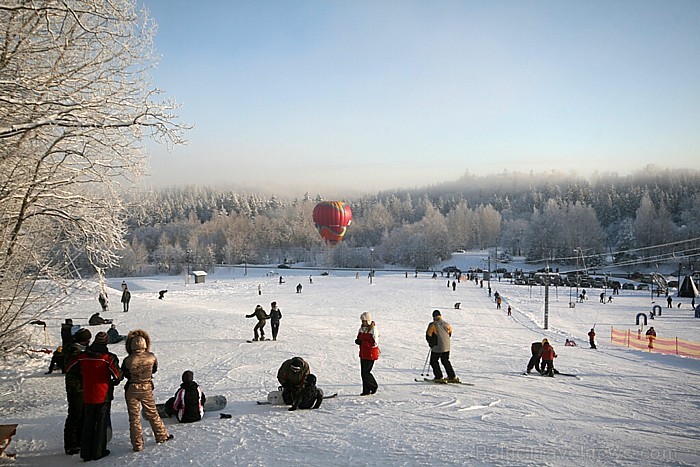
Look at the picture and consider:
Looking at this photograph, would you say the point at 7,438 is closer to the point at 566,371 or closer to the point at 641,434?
the point at 641,434

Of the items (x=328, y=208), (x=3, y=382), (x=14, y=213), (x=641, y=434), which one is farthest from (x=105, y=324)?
(x=328, y=208)

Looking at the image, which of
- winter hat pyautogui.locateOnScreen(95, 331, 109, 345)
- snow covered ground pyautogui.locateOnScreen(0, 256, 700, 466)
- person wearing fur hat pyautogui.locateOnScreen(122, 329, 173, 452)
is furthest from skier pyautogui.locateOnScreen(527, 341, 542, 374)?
winter hat pyautogui.locateOnScreen(95, 331, 109, 345)

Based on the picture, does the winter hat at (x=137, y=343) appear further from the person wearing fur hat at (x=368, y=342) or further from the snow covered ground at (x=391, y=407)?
the person wearing fur hat at (x=368, y=342)

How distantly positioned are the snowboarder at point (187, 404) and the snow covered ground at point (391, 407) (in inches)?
6.2

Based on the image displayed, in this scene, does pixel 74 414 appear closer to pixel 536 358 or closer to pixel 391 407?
pixel 391 407

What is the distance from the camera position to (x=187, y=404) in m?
6.37

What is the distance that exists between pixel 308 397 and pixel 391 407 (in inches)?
51.7

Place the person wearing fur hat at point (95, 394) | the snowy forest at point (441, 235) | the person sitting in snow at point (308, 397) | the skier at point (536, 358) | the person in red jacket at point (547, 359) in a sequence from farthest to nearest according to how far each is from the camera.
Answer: the snowy forest at point (441, 235)
the skier at point (536, 358)
the person in red jacket at point (547, 359)
the person sitting in snow at point (308, 397)
the person wearing fur hat at point (95, 394)

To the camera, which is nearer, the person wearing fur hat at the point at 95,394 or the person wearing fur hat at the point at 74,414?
the person wearing fur hat at the point at 95,394

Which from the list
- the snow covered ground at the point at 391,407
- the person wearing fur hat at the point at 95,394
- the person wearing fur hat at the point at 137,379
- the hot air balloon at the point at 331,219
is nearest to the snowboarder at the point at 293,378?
the snow covered ground at the point at 391,407

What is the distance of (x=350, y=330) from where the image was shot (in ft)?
64.0

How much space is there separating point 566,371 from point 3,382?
44.5 feet

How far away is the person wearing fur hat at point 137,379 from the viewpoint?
17.4 feet

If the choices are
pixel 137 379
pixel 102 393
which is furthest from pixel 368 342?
pixel 102 393
